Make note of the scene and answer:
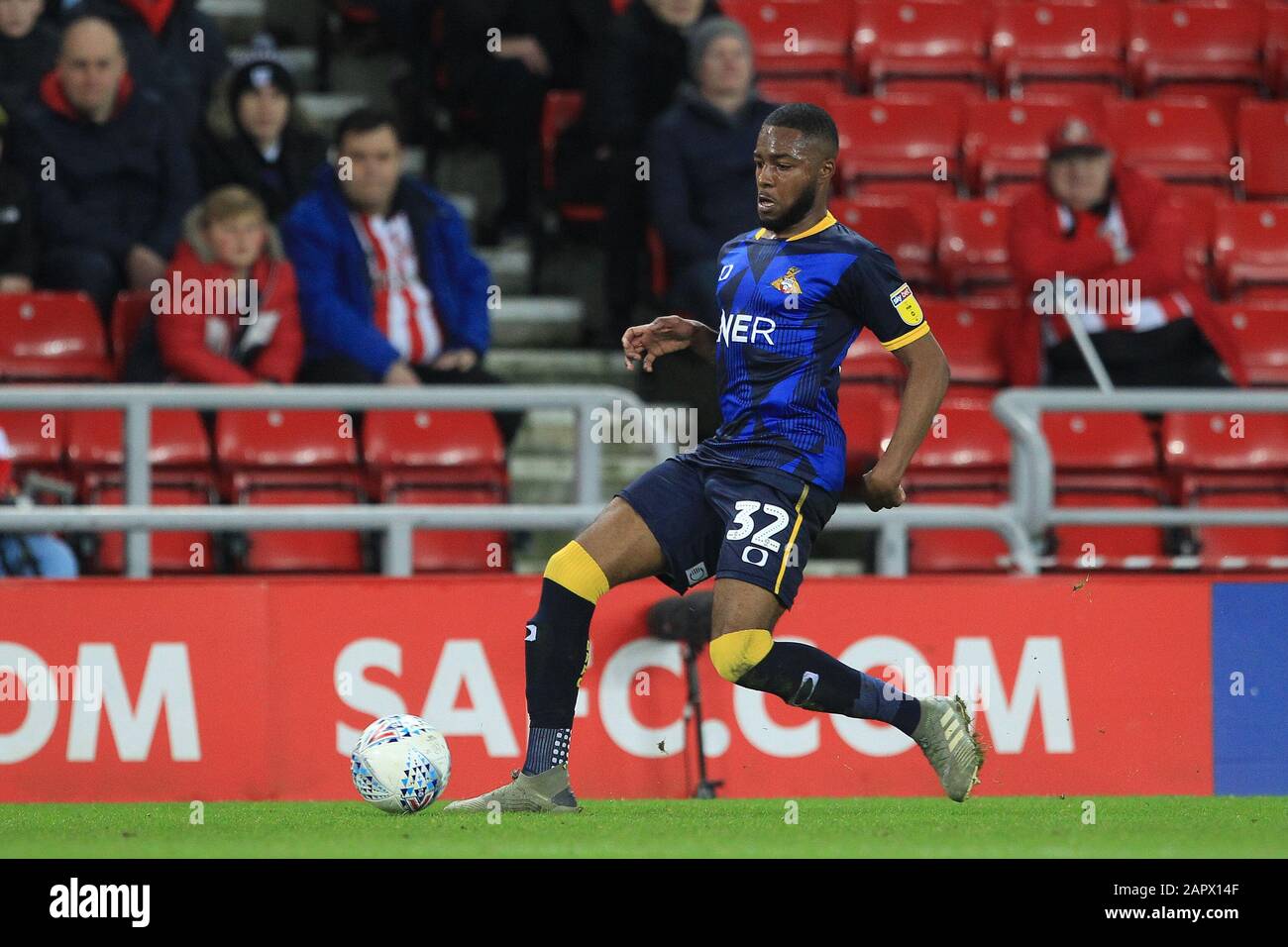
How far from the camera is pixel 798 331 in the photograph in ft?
21.3

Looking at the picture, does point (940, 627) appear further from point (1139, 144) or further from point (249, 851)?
point (1139, 144)

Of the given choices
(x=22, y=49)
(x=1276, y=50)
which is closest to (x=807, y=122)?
(x=22, y=49)

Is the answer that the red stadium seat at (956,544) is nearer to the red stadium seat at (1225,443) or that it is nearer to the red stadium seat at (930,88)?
the red stadium seat at (1225,443)

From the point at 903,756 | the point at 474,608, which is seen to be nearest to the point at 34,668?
the point at 474,608

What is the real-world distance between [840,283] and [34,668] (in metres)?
3.40

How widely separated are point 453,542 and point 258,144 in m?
2.35

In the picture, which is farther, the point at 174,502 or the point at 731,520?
the point at 174,502

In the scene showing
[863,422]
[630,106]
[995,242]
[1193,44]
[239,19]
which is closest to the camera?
[863,422]

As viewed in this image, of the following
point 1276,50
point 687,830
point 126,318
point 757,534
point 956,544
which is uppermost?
point 1276,50

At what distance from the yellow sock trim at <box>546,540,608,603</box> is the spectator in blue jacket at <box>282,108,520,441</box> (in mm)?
3208

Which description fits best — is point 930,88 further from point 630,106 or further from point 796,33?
point 630,106

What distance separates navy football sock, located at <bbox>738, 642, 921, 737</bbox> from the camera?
658 centimetres

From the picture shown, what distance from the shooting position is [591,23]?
38.1 feet

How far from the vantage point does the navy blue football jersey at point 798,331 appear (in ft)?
21.0
